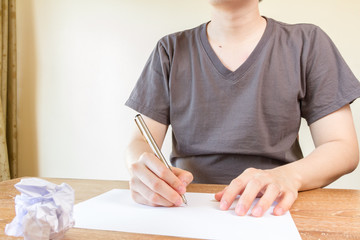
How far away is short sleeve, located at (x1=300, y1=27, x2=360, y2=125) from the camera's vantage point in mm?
881

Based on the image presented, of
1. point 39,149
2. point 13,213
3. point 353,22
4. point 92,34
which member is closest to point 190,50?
point 13,213

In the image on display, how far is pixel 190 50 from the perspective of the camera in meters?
1.02

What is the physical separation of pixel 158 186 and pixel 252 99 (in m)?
0.46

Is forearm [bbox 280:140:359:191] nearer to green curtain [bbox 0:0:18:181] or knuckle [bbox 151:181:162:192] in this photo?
knuckle [bbox 151:181:162:192]

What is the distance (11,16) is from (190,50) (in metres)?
1.46

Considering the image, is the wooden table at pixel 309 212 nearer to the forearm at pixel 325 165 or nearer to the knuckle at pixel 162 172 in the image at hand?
the forearm at pixel 325 165

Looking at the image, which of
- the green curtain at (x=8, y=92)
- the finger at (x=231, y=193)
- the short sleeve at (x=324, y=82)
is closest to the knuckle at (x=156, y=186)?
the finger at (x=231, y=193)

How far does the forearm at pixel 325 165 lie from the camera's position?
693mm

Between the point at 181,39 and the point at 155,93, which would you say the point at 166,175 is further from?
the point at 181,39

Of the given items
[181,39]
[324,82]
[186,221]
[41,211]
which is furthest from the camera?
[181,39]

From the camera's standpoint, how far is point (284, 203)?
535 millimetres

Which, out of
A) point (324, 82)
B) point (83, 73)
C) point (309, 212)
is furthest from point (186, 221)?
point (83, 73)

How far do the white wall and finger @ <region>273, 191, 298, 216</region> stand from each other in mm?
1189

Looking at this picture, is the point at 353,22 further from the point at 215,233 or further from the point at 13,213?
the point at 13,213
